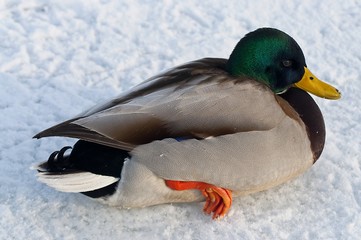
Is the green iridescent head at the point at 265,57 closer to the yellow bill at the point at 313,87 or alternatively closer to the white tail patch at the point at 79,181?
the yellow bill at the point at 313,87

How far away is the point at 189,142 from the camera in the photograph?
10.6 feet

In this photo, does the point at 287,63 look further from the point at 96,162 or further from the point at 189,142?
the point at 96,162

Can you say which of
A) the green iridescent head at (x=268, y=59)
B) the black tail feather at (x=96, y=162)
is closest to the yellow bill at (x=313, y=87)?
the green iridescent head at (x=268, y=59)

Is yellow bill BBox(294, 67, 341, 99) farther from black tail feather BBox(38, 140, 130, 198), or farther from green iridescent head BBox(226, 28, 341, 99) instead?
black tail feather BBox(38, 140, 130, 198)

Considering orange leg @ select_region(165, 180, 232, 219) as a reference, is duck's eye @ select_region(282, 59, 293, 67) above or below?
above

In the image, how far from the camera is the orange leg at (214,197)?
3384mm

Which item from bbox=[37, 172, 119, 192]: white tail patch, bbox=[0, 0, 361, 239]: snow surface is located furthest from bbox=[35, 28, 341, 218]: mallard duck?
bbox=[0, 0, 361, 239]: snow surface

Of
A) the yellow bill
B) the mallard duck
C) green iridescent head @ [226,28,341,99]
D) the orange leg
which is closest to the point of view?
the mallard duck

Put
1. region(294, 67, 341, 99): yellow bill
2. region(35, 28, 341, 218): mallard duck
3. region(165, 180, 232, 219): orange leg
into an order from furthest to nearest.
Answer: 1. region(294, 67, 341, 99): yellow bill
2. region(165, 180, 232, 219): orange leg
3. region(35, 28, 341, 218): mallard duck

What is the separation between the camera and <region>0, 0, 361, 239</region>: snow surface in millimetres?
3414

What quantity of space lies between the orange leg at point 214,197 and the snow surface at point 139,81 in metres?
0.06

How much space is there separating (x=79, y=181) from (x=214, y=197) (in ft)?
2.33

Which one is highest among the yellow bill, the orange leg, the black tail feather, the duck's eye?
the duck's eye

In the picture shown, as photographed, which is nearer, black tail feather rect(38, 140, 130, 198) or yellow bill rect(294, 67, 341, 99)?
black tail feather rect(38, 140, 130, 198)
